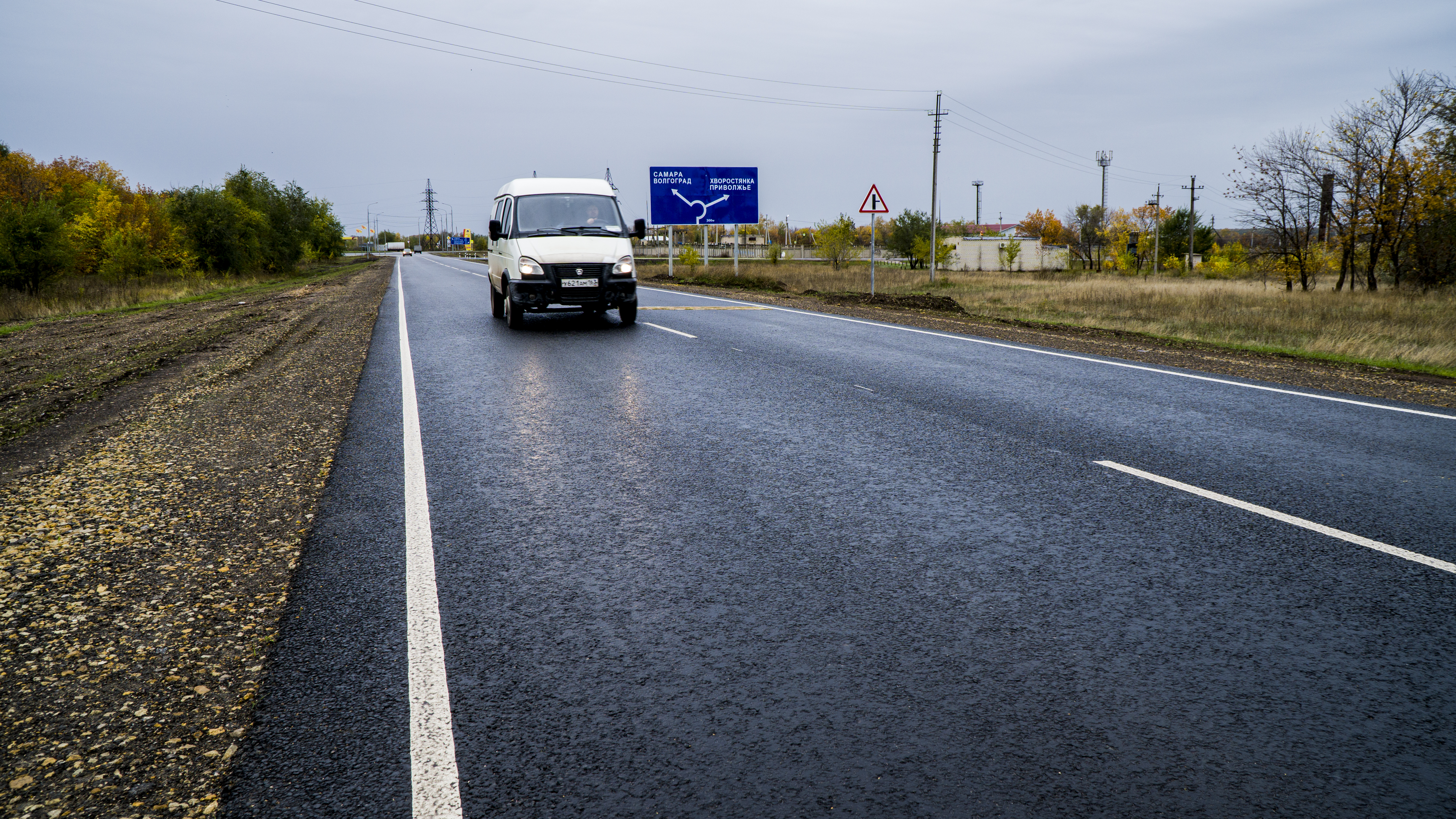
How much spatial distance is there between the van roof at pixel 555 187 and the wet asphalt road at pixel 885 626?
8247 mm

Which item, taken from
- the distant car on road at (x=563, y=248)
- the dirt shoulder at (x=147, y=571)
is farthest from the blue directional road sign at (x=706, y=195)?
the dirt shoulder at (x=147, y=571)

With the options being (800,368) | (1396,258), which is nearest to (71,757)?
(800,368)

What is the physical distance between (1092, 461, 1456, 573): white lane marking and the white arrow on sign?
30.6 m

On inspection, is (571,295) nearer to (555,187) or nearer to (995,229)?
(555,187)

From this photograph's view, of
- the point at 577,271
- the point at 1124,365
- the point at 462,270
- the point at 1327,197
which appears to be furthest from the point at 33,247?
the point at 1327,197

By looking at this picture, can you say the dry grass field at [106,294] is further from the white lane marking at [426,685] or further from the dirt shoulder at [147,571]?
the white lane marking at [426,685]

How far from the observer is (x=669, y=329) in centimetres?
1397

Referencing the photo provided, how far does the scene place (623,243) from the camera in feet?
45.4

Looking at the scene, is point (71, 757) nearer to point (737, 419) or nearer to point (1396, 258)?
point (737, 419)

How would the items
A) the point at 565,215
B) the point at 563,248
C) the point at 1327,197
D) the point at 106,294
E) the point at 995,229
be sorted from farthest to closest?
the point at 995,229, the point at 106,294, the point at 1327,197, the point at 565,215, the point at 563,248

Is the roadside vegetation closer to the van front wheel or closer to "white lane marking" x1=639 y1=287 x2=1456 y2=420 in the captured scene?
the van front wheel

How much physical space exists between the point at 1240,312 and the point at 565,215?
16629 millimetres

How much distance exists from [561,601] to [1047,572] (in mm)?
2124

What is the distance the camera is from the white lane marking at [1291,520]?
387cm
